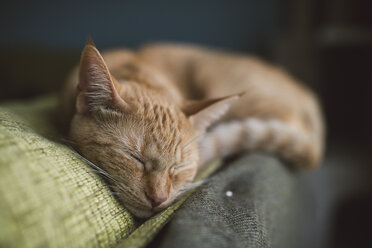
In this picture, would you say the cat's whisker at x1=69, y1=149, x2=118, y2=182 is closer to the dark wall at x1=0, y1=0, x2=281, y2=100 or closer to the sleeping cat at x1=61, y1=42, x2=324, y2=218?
the sleeping cat at x1=61, y1=42, x2=324, y2=218

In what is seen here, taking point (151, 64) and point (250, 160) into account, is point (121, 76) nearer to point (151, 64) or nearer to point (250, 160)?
point (151, 64)

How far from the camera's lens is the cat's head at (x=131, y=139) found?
3.12ft

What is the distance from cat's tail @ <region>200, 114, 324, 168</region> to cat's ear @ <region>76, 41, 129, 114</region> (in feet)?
1.69

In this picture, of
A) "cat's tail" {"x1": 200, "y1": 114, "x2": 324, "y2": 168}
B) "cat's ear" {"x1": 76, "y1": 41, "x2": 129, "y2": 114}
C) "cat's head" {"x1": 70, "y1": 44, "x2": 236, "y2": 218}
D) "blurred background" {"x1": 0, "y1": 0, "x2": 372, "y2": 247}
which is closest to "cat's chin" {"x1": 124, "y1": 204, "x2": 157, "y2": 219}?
"cat's head" {"x1": 70, "y1": 44, "x2": 236, "y2": 218}

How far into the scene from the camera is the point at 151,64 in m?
1.85

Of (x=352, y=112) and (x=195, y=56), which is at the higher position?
(x=195, y=56)

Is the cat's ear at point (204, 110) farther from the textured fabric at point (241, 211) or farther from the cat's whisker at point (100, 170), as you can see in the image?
the cat's whisker at point (100, 170)

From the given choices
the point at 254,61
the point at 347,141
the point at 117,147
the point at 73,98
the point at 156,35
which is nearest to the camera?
the point at 117,147

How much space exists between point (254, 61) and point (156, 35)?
4.52 ft

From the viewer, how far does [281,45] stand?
2.64m

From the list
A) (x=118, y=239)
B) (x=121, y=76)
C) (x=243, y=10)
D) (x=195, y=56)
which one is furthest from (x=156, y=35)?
(x=118, y=239)

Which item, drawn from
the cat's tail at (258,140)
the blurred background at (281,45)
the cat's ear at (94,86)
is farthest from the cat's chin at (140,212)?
the blurred background at (281,45)

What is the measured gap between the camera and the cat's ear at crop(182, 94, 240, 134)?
1188mm

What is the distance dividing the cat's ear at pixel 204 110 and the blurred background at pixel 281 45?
1.13 m
